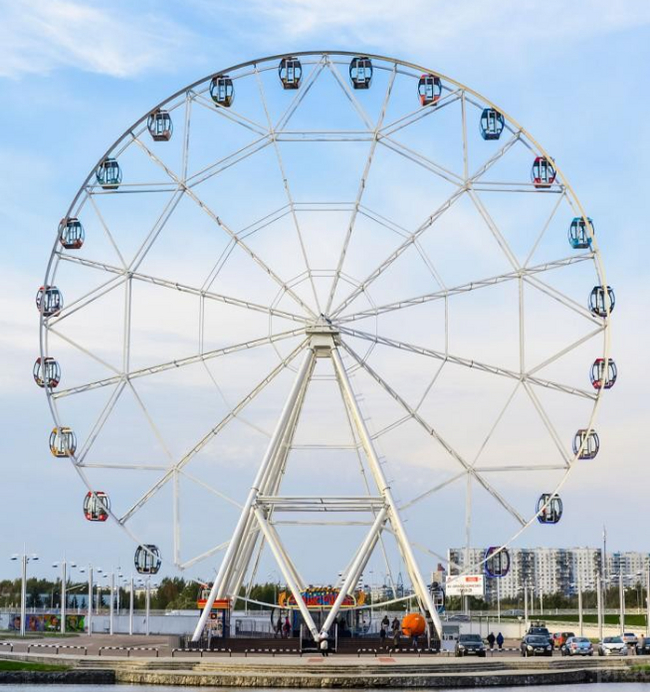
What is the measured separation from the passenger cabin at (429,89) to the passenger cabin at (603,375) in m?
13.2

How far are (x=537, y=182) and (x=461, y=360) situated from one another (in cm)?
835

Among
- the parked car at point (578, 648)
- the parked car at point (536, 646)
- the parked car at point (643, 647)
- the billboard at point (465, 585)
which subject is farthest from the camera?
the parked car at point (643, 647)

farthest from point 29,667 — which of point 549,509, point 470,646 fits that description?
point 549,509

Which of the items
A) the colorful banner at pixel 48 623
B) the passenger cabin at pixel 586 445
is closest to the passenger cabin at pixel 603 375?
the passenger cabin at pixel 586 445

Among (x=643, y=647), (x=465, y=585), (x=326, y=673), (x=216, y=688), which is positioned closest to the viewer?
(x=216, y=688)

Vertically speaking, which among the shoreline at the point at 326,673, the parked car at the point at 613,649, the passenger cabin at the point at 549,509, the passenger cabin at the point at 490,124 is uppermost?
the passenger cabin at the point at 490,124

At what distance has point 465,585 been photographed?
5972 cm

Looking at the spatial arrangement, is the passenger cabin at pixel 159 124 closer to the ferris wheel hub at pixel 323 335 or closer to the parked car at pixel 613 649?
the ferris wheel hub at pixel 323 335

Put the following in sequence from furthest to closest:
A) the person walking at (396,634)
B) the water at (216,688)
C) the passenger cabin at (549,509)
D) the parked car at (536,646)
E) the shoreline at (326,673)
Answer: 1. the parked car at (536,646)
2. the person walking at (396,634)
3. the passenger cabin at (549,509)
4. the shoreline at (326,673)
5. the water at (216,688)

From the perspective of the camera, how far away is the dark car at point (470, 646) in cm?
5853

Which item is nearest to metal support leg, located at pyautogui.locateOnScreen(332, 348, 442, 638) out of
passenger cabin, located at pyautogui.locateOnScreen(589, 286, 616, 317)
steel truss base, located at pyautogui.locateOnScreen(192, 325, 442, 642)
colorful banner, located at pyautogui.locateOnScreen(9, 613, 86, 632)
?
steel truss base, located at pyautogui.locateOnScreen(192, 325, 442, 642)

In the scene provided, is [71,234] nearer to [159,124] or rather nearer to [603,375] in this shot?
[159,124]

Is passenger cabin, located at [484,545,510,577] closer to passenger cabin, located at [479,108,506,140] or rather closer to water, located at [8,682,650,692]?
water, located at [8,682,650,692]

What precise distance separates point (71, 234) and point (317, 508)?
15969 millimetres
